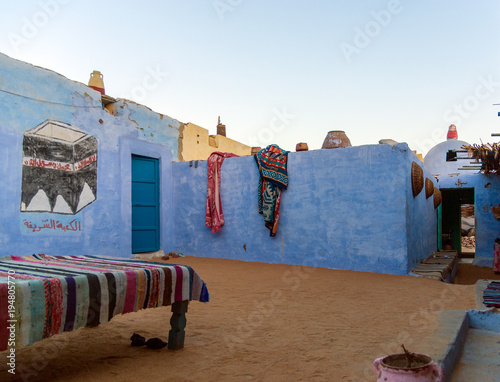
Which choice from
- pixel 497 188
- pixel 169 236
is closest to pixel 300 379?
pixel 169 236

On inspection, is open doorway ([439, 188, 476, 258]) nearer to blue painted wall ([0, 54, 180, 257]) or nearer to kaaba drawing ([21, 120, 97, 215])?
blue painted wall ([0, 54, 180, 257])

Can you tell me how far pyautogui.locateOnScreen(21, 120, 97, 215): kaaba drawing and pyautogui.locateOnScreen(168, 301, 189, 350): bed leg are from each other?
4701 millimetres

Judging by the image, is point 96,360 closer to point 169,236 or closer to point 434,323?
point 434,323

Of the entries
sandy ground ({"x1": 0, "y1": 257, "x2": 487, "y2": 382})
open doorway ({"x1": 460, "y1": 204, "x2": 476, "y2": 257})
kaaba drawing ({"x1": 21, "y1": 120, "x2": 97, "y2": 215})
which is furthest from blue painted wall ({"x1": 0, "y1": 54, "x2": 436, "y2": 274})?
open doorway ({"x1": 460, "y1": 204, "x2": 476, "y2": 257})

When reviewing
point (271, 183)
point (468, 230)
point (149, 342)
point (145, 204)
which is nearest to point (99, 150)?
point (145, 204)

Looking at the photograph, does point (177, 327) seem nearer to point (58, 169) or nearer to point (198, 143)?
point (58, 169)

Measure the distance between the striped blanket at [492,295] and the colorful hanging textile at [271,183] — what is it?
12.4 ft

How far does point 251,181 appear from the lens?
8039mm

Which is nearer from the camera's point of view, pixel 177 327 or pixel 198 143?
pixel 177 327

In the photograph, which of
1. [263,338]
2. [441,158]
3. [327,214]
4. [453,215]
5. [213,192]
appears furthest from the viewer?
[453,215]

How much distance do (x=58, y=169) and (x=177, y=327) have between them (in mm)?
5077

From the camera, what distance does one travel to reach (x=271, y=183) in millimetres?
7656

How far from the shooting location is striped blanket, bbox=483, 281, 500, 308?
4.05 m

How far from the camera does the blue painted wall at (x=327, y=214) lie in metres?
6.55
